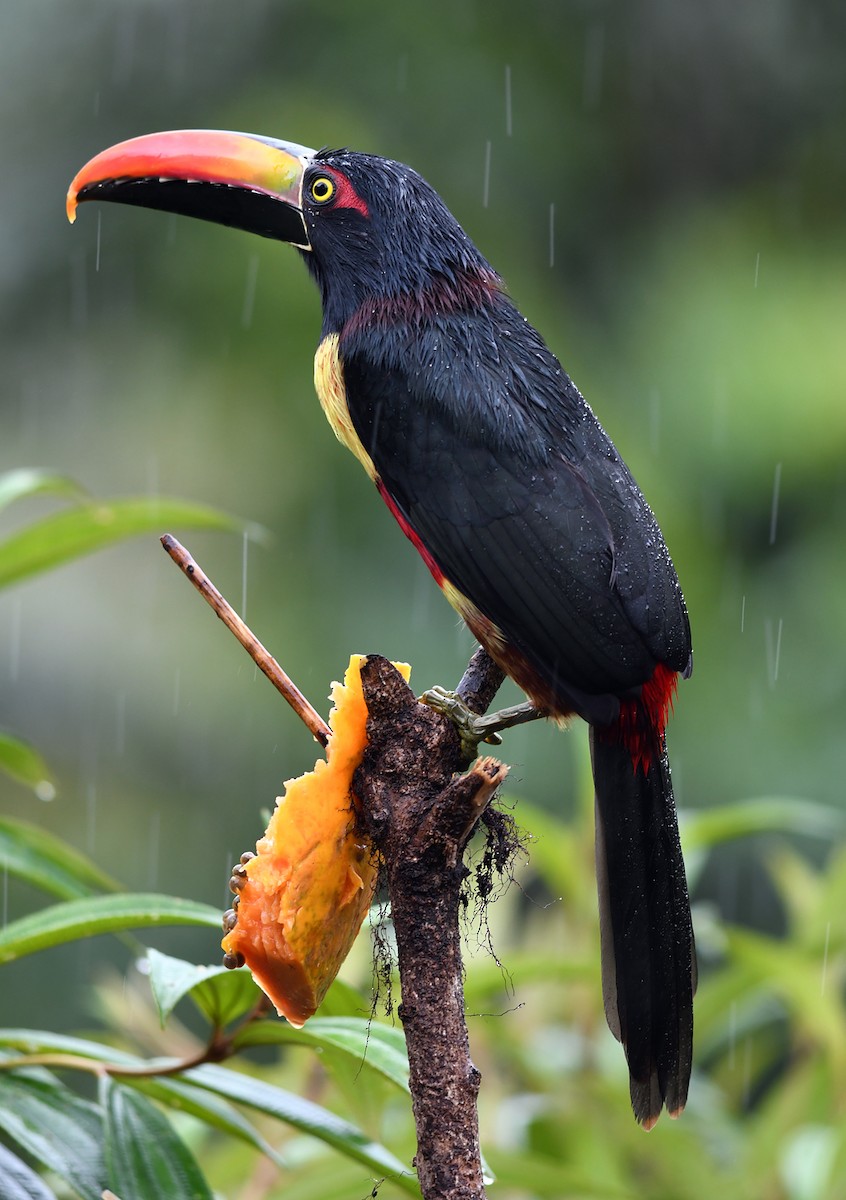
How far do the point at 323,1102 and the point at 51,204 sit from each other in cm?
416

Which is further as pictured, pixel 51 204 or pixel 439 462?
pixel 51 204

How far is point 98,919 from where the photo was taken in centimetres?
126

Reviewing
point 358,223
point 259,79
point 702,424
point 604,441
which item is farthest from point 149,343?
point 604,441

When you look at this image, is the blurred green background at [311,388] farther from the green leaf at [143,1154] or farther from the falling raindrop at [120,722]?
the green leaf at [143,1154]

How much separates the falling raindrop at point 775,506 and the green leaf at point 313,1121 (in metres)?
4.00

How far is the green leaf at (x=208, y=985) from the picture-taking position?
1.22m

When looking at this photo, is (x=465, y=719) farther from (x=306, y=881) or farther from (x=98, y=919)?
(x=98, y=919)

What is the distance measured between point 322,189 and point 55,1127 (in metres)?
1.17

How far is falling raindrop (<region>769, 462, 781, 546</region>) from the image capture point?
5102mm

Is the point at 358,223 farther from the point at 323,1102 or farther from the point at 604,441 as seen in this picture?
the point at 323,1102

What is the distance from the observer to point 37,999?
4883mm

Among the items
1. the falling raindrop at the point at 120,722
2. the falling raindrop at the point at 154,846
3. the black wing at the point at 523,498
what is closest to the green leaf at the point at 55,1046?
the black wing at the point at 523,498

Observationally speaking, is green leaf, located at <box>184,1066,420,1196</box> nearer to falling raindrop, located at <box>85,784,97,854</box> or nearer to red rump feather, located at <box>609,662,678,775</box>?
red rump feather, located at <box>609,662,678,775</box>

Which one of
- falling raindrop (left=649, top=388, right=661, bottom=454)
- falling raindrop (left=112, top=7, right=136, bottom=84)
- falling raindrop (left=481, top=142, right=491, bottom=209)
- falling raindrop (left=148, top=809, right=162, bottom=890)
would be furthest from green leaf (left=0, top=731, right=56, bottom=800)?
falling raindrop (left=112, top=7, right=136, bottom=84)
